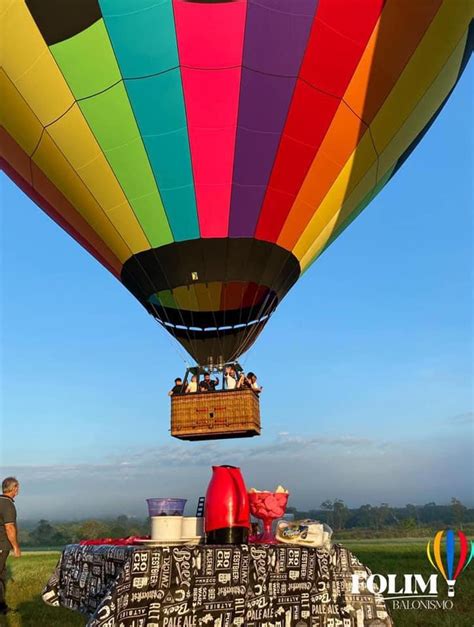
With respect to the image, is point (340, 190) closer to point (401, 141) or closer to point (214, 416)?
point (401, 141)

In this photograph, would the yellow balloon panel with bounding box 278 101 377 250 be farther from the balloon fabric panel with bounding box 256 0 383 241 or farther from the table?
the table

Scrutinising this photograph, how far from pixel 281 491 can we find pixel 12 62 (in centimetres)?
514

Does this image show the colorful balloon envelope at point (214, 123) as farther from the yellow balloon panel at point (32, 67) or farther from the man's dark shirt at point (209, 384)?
the man's dark shirt at point (209, 384)

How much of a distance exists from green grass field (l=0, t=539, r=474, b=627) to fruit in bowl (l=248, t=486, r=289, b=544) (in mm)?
1991

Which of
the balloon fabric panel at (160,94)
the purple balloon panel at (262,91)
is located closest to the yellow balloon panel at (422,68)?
the purple balloon panel at (262,91)

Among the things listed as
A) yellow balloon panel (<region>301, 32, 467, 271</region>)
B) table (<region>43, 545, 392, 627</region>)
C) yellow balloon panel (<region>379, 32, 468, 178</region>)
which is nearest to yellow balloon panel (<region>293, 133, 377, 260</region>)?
yellow balloon panel (<region>301, 32, 467, 271</region>)

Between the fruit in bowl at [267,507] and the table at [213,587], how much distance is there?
173 millimetres

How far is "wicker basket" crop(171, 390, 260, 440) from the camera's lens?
532 centimetres

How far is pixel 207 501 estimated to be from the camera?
7.53 feet

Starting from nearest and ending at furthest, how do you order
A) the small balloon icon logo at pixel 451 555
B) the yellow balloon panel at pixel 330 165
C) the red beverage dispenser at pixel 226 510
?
the red beverage dispenser at pixel 226 510, the small balloon icon logo at pixel 451 555, the yellow balloon panel at pixel 330 165

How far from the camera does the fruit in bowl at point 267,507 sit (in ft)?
8.00

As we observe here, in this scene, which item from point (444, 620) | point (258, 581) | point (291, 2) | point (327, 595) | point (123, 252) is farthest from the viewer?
point (123, 252)

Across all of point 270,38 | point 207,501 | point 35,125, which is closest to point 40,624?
point 207,501

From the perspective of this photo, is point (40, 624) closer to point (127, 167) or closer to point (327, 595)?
point (327, 595)
